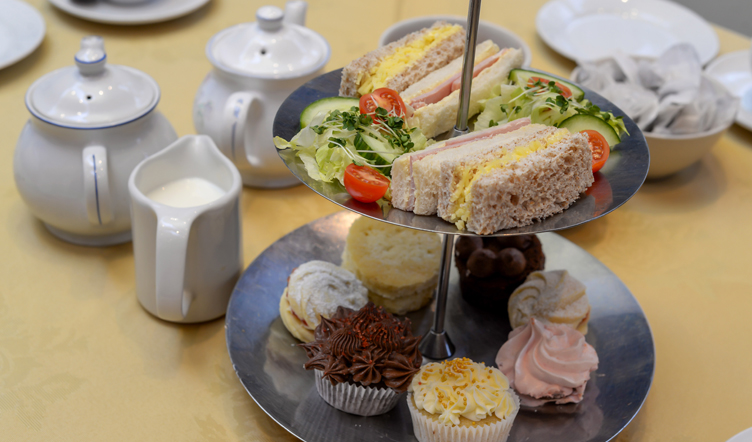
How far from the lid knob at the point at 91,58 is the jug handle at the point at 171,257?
1.16ft

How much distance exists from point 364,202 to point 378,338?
260mm

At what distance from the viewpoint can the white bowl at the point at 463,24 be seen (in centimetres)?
161

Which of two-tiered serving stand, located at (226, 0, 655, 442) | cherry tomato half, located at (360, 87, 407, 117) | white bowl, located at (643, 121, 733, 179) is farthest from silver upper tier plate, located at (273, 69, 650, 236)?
white bowl, located at (643, 121, 733, 179)

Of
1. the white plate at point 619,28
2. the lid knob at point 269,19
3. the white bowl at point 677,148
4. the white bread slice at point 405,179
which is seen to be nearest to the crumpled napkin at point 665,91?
the white bowl at point 677,148

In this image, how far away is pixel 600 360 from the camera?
1.19 meters

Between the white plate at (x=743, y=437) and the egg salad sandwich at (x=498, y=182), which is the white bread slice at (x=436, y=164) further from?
the white plate at (x=743, y=437)

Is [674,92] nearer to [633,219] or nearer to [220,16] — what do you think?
[633,219]

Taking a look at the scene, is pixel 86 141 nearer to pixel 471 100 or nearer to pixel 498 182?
pixel 471 100

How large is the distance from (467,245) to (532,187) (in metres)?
0.47

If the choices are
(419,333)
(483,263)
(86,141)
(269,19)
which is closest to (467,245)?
(483,263)

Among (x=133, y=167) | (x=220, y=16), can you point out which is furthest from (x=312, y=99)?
(x=220, y=16)

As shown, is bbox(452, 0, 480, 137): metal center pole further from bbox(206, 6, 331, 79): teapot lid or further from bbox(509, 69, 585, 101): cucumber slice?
bbox(206, 6, 331, 79): teapot lid

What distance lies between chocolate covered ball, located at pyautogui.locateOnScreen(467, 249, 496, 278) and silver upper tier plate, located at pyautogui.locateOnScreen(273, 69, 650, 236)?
1.12 feet

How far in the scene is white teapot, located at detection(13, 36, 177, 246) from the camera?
1228 mm
